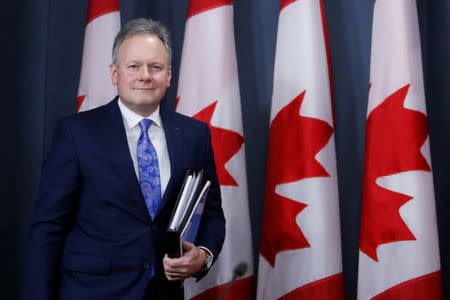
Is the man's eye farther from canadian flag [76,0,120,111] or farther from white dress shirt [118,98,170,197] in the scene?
canadian flag [76,0,120,111]

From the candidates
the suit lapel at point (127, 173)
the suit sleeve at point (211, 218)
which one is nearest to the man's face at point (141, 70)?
the suit lapel at point (127, 173)

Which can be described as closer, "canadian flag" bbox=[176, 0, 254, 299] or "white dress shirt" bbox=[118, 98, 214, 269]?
"white dress shirt" bbox=[118, 98, 214, 269]

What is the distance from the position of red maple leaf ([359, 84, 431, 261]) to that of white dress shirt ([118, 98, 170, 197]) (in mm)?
743

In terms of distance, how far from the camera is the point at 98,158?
1.34 meters

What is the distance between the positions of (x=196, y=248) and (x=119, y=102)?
15.6 inches

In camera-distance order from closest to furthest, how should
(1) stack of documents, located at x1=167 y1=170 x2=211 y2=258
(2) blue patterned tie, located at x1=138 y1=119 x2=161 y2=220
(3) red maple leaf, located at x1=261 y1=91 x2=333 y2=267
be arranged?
(1) stack of documents, located at x1=167 y1=170 x2=211 y2=258 → (2) blue patterned tie, located at x1=138 y1=119 x2=161 y2=220 → (3) red maple leaf, located at x1=261 y1=91 x2=333 y2=267

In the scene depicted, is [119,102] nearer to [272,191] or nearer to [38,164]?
[272,191]

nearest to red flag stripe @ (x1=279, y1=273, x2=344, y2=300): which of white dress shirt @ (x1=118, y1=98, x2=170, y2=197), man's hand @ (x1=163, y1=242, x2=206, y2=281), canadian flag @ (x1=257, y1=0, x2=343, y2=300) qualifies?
canadian flag @ (x1=257, y1=0, x2=343, y2=300)

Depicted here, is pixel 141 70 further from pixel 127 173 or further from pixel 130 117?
pixel 127 173

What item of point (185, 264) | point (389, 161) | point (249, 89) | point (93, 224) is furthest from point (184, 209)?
Answer: point (249, 89)

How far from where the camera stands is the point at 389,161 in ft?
6.07

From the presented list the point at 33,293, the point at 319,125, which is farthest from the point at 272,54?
the point at 33,293

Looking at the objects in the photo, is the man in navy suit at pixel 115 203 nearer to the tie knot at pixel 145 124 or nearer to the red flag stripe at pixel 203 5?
the tie knot at pixel 145 124

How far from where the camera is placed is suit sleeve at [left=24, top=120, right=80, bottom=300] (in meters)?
1.31
